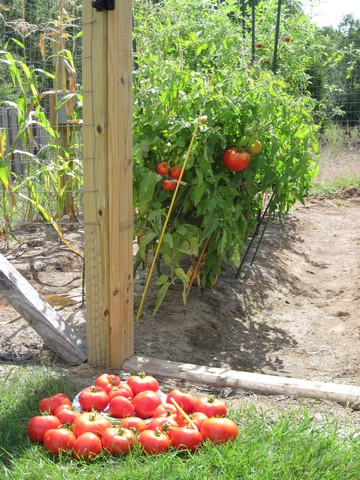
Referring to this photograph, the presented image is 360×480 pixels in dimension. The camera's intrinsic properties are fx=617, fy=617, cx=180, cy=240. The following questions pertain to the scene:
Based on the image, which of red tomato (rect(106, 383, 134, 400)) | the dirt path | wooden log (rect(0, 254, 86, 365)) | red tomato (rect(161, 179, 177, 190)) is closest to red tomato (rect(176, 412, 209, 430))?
red tomato (rect(106, 383, 134, 400))

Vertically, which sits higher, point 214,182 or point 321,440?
point 214,182

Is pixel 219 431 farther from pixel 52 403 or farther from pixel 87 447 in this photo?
pixel 52 403

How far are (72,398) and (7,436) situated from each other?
40 centimetres

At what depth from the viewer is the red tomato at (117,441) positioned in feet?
7.00

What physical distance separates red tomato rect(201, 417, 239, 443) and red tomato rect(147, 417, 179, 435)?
112mm

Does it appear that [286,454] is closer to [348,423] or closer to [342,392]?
[348,423]

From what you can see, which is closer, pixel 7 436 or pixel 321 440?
pixel 321 440

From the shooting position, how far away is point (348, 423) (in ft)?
8.14

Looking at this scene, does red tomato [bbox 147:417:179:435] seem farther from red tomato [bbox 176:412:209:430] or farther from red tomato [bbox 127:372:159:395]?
red tomato [bbox 127:372:159:395]

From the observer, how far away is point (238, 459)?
2057 mm

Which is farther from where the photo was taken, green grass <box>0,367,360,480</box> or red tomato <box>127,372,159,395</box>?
red tomato <box>127,372,159,395</box>

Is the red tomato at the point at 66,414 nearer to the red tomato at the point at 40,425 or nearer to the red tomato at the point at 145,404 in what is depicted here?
the red tomato at the point at 40,425

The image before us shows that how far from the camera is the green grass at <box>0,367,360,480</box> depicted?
2.00 meters

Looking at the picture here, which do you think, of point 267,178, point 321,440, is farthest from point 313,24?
point 321,440
